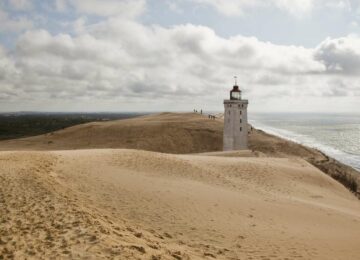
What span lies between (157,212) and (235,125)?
30.5 meters

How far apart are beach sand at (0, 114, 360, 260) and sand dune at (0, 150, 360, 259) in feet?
0.11

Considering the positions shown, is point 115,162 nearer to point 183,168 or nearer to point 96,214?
point 183,168

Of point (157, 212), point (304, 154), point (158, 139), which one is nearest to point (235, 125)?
point (304, 154)

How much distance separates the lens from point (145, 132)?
183 feet

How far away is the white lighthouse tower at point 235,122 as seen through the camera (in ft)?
142

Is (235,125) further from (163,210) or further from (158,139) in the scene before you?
(163,210)

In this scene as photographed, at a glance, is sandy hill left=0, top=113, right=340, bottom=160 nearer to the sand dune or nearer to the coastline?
the coastline

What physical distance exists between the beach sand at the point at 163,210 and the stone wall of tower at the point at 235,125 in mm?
16917

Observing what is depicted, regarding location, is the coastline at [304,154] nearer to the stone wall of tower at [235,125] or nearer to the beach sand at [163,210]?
the stone wall of tower at [235,125]

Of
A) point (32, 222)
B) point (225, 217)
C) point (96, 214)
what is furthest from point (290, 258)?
point (32, 222)

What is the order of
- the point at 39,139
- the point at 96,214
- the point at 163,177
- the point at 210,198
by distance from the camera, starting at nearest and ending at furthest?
the point at 96,214 → the point at 210,198 → the point at 163,177 → the point at 39,139

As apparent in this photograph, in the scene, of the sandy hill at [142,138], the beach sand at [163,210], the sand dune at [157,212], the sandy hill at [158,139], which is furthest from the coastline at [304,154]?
the sand dune at [157,212]

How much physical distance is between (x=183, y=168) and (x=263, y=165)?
7288 millimetres

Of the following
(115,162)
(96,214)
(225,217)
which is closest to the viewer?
(96,214)
